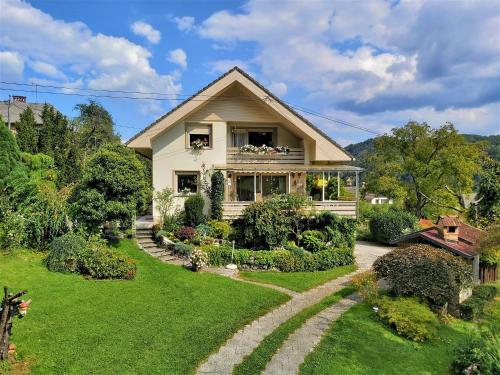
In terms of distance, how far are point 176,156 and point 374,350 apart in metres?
17.0

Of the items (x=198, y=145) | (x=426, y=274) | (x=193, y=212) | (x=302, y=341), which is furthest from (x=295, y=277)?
(x=198, y=145)

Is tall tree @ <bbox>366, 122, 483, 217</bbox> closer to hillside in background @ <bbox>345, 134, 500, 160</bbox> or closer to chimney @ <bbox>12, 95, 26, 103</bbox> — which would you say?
hillside in background @ <bbox>345, 134, 500, 160</bbox>

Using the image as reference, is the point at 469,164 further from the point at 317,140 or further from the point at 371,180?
the point at 317,140

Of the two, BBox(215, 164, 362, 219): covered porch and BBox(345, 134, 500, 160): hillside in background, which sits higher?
BBox(345, 134, 500, 160): hillside in background

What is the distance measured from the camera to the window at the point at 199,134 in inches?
945

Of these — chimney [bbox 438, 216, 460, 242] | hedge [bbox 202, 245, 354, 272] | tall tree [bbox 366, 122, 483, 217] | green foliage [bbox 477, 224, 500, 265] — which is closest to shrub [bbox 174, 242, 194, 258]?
hedge [bbox 202, 245, 354, 272]

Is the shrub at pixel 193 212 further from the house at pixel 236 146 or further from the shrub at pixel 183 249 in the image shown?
the shrub at pixel 183 249

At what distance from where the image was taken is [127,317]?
10.8 meters

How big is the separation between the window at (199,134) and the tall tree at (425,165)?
644 inches

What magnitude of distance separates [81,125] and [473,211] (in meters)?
50.8

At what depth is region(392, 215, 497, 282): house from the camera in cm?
1678

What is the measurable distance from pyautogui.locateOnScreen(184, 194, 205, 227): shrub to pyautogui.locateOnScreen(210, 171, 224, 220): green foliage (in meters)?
0.78

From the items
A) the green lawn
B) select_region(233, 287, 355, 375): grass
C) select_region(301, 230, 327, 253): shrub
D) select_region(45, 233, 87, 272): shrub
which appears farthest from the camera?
select_region(301, 230, 327, 253): shrub

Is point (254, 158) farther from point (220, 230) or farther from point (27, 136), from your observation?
point (27, 136)
